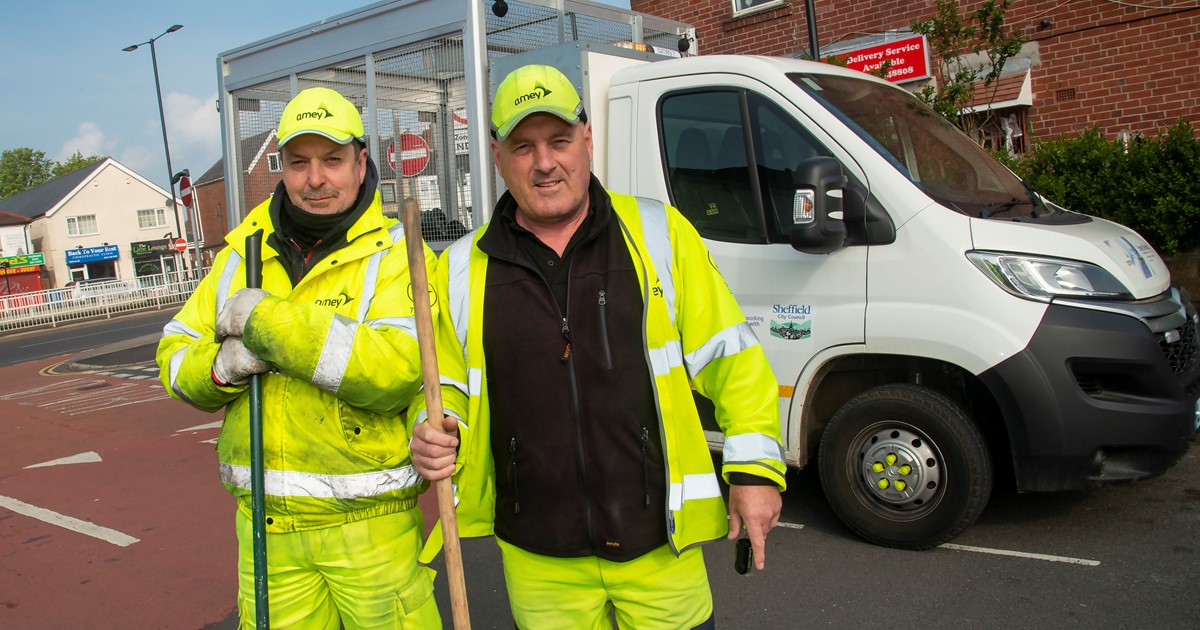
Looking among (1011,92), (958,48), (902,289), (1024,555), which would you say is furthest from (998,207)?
(1011,92)

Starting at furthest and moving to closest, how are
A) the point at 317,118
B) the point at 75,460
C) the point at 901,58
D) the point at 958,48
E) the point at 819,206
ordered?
the point at 901,58
the point at 75,460
the point at 958,48
the point at 819,206
the point at 317,118

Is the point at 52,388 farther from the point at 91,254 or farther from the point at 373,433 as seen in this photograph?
the point at 91,254

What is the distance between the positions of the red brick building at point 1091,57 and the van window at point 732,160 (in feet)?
16.9

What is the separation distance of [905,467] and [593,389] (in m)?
2.67

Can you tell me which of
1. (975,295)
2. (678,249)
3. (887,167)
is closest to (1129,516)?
(975,295)

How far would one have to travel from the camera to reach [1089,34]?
31.6 feet

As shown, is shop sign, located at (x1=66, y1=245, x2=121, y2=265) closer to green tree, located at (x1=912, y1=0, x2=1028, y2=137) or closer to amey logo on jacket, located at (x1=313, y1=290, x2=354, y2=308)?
green tree, located at (x1=912, y1=0, x2=1028, y2=137)

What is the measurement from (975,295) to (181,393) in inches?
123

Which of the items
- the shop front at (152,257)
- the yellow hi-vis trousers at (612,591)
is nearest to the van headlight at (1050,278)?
the yellow hi-vis trousers at (612,591)

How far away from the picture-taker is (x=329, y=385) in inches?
91.6

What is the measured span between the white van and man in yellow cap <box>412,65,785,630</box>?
2.05 meters

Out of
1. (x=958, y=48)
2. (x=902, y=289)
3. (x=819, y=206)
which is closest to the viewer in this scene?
(x=819, y=206)

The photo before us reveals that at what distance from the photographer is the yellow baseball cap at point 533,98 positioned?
208 centimetres

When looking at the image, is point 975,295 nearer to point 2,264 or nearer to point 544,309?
point 544,309
